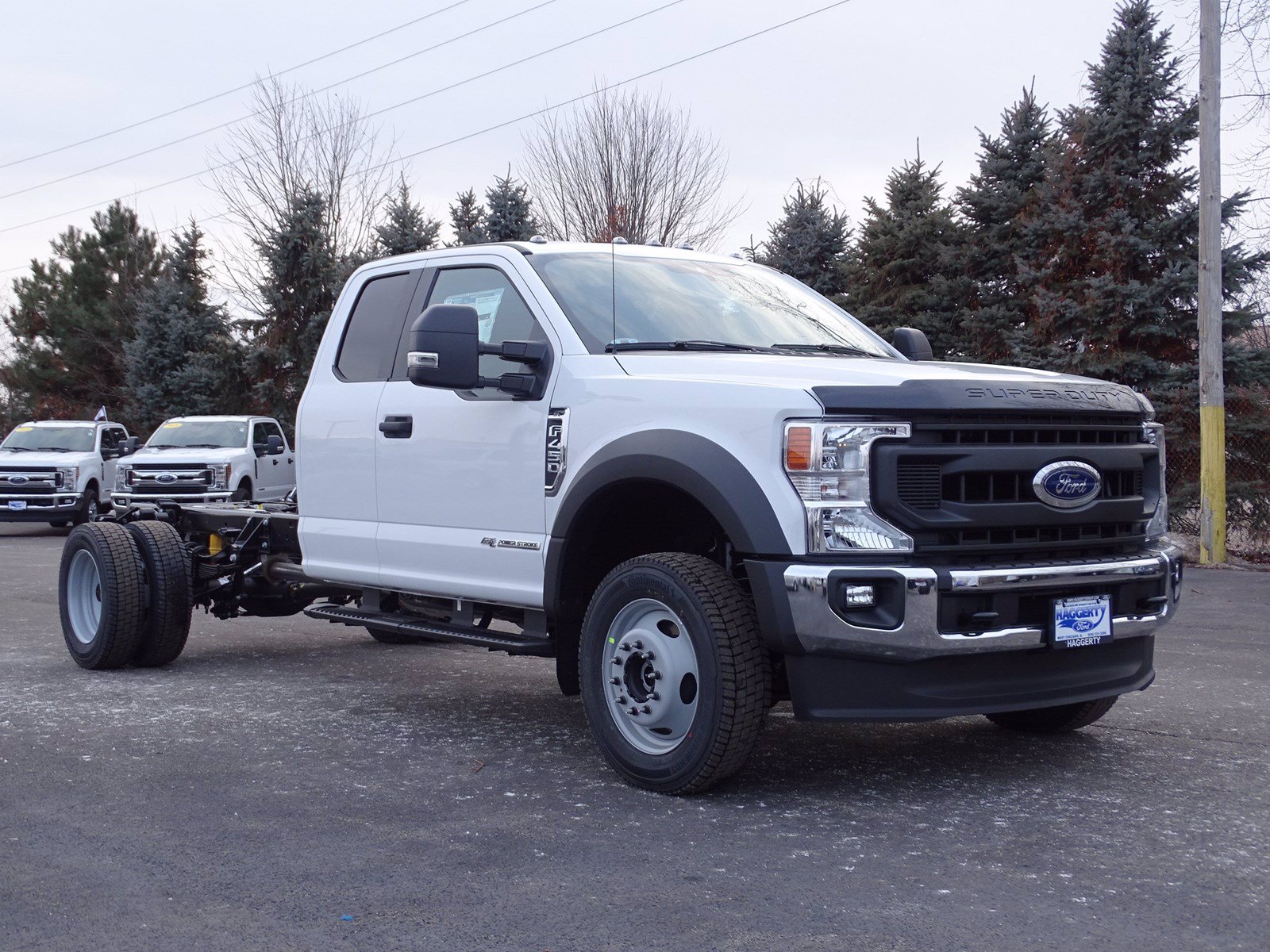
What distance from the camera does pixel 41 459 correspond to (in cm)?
2180

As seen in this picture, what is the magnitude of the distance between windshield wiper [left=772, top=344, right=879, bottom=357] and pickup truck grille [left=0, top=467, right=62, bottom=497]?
18.6m

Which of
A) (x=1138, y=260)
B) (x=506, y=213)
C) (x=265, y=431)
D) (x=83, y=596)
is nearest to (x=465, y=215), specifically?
(x=506, y=213)

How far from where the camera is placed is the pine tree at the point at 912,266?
810 inches

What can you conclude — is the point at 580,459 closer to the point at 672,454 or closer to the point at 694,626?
the point at 672,454

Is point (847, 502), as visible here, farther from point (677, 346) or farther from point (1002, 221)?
point (1002, 221)

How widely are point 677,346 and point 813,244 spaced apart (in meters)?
18.1

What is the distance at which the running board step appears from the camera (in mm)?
5699

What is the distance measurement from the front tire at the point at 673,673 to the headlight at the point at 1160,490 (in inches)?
67.1

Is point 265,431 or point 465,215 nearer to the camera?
point 265,431

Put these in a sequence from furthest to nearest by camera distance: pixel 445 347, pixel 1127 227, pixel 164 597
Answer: pixel 1127 227 < pixel 164 597 < pixel 445 347

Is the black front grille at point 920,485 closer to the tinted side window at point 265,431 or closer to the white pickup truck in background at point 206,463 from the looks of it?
the white pickup truck in background at point 206,463

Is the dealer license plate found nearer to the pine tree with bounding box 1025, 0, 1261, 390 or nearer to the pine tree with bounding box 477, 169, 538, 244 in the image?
the pine tree with bounding box 1025, 0, 1261, 390

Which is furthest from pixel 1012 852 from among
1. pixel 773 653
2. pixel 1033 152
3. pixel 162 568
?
pixel 1033 152

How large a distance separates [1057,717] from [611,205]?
89.6 feet
